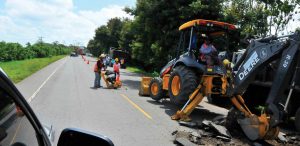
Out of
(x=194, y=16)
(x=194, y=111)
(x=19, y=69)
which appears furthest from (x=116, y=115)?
(x=19, y=69)

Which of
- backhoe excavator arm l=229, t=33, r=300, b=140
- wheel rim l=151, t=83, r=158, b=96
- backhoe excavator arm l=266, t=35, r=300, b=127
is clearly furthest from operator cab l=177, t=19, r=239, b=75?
backhoe excavator arm l=266, t=35, r=300, b=127

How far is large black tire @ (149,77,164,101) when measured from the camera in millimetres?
15516

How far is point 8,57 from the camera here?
70.0 meters

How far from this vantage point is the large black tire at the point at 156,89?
15516 mm

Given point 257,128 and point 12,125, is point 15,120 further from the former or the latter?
point 257,128

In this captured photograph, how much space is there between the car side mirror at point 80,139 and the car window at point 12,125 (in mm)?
204

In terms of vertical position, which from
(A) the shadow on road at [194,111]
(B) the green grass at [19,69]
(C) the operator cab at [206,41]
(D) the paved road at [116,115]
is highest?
(C) the operator cab at [206,41]

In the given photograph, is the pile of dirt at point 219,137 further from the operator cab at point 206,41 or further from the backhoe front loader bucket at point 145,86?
the backhoe front loader bucket at point 145,86

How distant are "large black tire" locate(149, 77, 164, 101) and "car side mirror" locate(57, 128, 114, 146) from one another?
13013mm

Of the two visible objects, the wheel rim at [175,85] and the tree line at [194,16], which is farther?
the tree line at [194,16]

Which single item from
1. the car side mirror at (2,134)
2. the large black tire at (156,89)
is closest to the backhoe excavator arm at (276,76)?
the large black tire at (156,89)

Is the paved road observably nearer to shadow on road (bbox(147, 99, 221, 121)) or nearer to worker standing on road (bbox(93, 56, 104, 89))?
shadow on road (bbox(147, 99, 221, 121))

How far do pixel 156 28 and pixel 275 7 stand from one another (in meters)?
7.01

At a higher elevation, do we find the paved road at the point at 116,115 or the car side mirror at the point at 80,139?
the car side mirror at the point at 80,139
